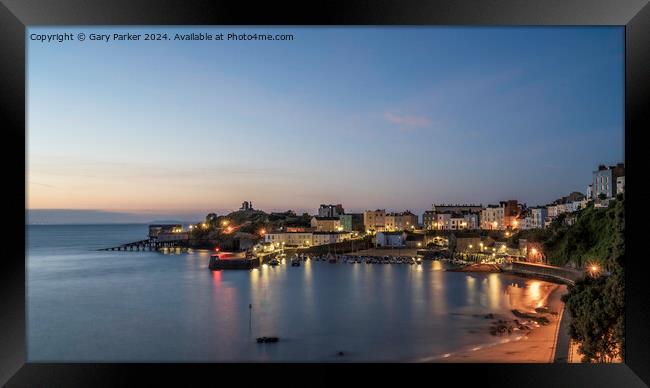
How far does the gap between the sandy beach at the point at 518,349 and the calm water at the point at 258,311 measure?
10.2 inches

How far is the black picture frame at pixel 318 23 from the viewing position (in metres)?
2.24

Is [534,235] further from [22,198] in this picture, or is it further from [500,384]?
[22,198]

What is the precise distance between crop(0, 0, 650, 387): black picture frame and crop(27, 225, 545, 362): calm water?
5.96ft

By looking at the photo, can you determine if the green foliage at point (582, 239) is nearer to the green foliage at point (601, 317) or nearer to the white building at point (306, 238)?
the green foliage at point (601, 317)

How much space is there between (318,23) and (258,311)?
24.6 ft

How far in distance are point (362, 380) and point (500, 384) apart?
0.69m

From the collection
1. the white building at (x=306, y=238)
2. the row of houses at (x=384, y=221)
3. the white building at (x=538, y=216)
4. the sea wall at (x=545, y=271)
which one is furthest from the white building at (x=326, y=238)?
the white building at (x=538, y=216)

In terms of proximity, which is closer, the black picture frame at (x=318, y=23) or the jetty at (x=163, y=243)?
the black picture frame at (x=318, y=23)

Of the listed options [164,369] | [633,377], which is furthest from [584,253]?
[164,369]

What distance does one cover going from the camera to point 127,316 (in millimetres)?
8891

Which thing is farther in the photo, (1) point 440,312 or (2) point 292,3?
(1) point 440,312

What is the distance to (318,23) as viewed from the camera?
2.30m

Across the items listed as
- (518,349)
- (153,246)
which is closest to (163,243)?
(153,246)

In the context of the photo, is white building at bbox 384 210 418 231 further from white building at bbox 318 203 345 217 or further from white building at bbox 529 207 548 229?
white building at bbox 529 207 548 229
